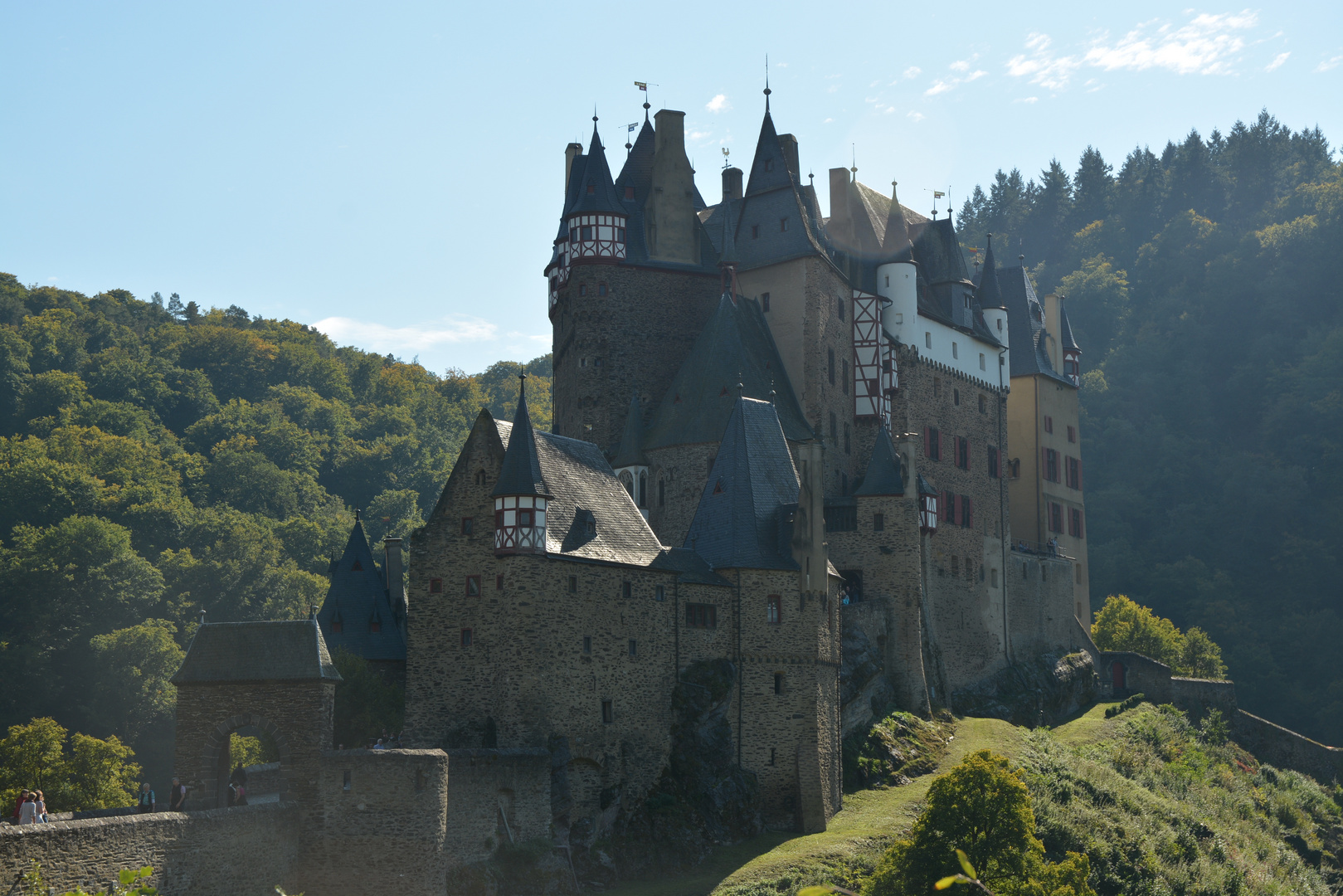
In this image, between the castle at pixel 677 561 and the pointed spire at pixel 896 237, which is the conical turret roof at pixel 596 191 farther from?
the pointed spire at pixel 896 237

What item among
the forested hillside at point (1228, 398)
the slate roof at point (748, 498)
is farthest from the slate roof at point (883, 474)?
the forested hillside at point (1228, 398)

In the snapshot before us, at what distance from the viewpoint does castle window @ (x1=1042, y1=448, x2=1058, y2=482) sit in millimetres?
74000

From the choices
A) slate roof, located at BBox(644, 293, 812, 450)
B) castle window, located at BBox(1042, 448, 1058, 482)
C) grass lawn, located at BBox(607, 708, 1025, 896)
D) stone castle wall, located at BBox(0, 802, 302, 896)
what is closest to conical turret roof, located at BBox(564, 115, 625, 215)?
slate roof, located at BBox(644, 293, 812, 450)

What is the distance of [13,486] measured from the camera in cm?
8656

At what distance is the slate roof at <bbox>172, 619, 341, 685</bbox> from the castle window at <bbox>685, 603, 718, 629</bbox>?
41.7 ft

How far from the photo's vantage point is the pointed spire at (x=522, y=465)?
39.8m

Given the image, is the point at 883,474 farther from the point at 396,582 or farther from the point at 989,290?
the point at 989,290

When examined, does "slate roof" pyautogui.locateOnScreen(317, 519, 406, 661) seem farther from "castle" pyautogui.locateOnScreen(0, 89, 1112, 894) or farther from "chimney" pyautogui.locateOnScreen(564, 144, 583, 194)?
"chimney" pyautogui.locateOnScreen(564, 144, 583, 194)

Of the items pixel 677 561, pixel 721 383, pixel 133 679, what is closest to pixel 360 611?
pixel 677 561

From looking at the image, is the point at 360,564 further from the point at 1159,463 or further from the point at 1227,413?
the point at 1227,413

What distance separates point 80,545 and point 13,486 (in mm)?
10870

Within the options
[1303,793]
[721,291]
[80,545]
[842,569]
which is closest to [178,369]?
[80,545]

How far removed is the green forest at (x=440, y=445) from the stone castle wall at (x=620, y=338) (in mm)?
30339

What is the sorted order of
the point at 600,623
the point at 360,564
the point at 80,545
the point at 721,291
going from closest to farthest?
the point at 600,623
the point at 360,564
the point at 721,291
the point at 80,545
